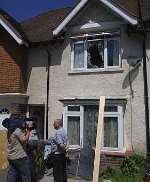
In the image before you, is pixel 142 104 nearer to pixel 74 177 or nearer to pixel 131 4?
pixel 74 177

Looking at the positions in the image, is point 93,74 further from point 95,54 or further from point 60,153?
point 60,153

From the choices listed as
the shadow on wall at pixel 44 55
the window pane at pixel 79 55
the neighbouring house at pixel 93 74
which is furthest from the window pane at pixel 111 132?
the shadow on wall at pixel 44 55

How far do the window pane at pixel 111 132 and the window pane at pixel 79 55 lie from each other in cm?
249

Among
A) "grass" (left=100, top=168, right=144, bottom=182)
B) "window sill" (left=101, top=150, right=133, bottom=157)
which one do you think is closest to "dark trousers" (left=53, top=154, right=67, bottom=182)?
"grass" (left=100, top=168, right=144, bottom=182)

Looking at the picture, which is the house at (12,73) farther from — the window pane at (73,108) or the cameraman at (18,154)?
the cameraman at (18,154)

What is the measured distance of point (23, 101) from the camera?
54.2 feet

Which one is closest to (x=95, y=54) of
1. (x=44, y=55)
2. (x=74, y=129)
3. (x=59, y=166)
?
(x=44, y=55)

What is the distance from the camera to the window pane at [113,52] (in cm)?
1437

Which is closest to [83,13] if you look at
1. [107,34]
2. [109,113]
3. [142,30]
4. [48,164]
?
[107,34]

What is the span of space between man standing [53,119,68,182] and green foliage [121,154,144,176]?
3.30 metres

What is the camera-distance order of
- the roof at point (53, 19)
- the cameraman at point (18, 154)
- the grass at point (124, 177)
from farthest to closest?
the roof at point (53, 19) → the grass at point (124, 177) → the cameraman at point (18, 154)

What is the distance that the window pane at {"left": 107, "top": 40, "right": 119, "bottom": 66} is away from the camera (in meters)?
14.4

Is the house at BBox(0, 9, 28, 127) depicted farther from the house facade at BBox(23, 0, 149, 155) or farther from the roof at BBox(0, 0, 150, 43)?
the house facade at BBox(23, 0, 149, 155)

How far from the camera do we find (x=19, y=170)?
9039 millimetres
